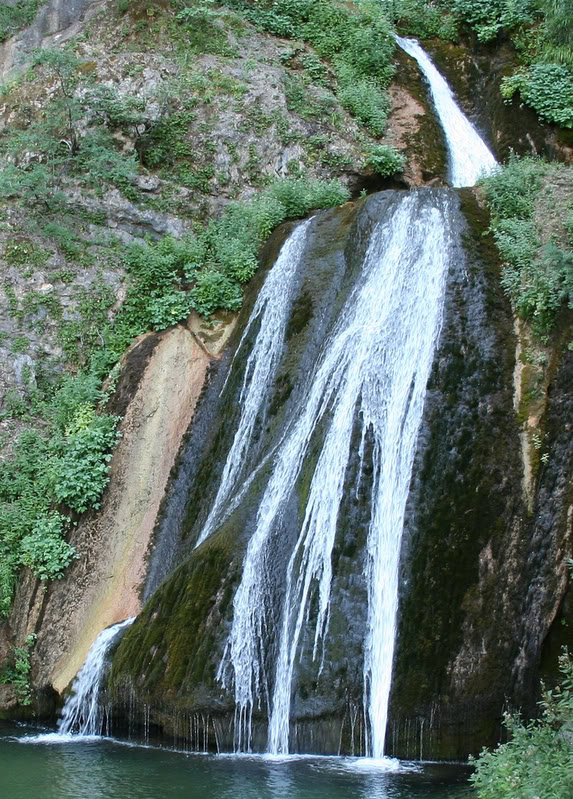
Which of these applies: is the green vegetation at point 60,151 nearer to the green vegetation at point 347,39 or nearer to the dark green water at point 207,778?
the green vegetation at point 347,39

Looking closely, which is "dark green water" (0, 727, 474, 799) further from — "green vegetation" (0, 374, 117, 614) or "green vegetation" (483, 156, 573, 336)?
"green vegetation" (483, 156, 573, 336)

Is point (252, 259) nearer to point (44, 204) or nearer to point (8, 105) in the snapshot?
point (44, 204)

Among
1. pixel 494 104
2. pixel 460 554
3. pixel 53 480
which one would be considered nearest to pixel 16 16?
pixel 494 104

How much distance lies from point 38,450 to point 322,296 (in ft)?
14.0

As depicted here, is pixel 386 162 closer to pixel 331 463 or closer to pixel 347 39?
pixel 347 39

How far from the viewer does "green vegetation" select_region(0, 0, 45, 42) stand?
18.5 meters

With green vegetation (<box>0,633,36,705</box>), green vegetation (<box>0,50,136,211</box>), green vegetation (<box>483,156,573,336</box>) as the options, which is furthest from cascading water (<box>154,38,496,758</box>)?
green vegetation (<box>0,50,136,211</box>)

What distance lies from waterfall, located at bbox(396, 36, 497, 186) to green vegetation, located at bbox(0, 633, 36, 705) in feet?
32.2

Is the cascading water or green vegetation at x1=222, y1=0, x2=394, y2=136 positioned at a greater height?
green vegetation at x1=222, y1=0, x2=394, y2=136

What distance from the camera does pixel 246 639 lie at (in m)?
8.20

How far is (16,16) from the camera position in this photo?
60.8 ft

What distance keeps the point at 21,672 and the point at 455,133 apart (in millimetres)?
11584

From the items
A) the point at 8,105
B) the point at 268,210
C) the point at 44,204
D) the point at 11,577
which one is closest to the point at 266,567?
the point at 11,577

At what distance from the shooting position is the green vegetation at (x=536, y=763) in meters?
5.27
